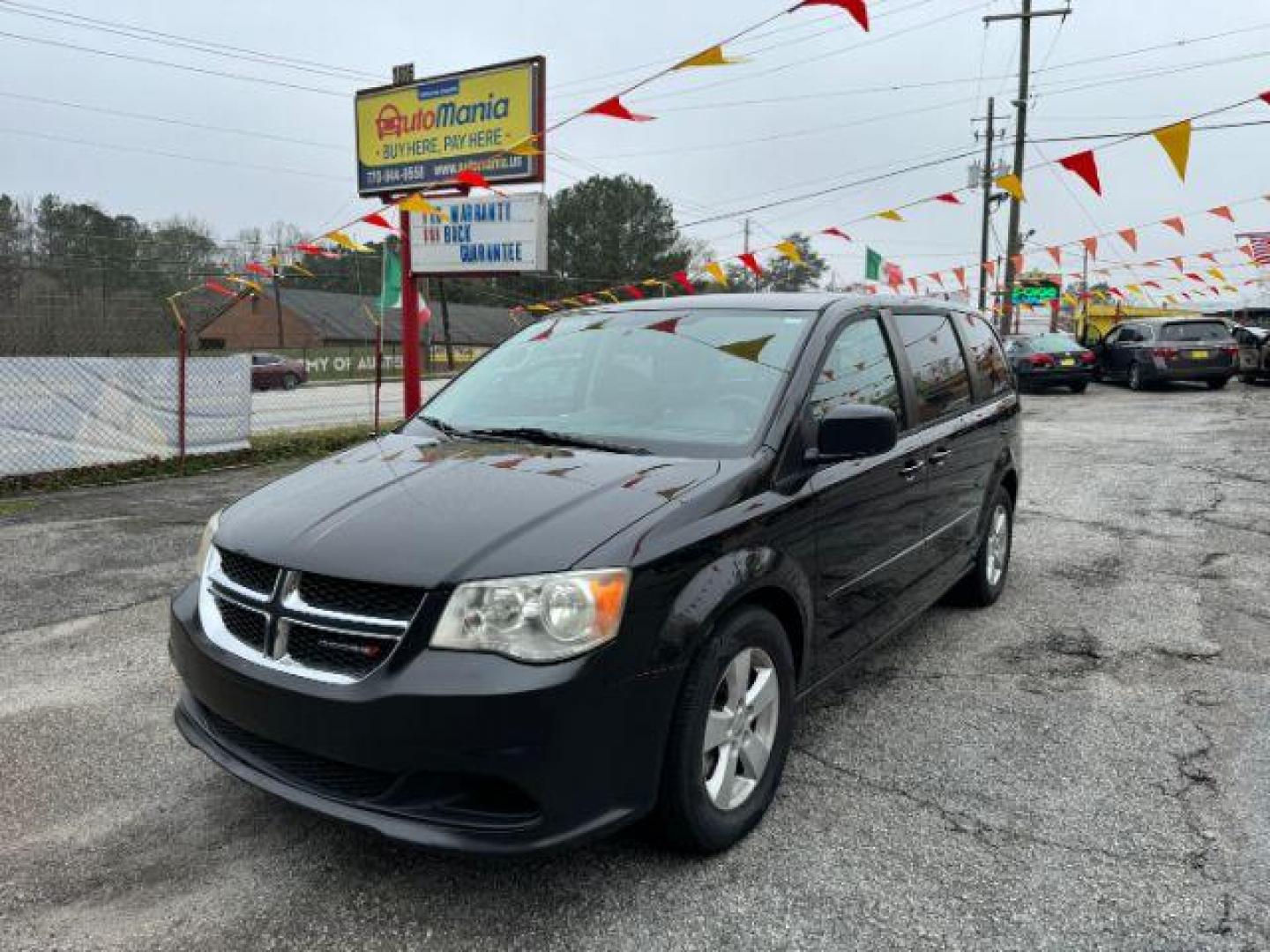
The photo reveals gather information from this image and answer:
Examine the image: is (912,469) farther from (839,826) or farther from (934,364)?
(839,826)

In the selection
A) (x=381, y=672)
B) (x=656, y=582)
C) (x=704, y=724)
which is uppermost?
(x=656, y=582)

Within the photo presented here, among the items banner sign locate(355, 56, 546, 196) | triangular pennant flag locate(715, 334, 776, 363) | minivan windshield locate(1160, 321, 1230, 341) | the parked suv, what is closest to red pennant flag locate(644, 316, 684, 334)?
triangular pennant flag locate(715, 334, 776, 363)

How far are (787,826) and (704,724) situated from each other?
632 mm

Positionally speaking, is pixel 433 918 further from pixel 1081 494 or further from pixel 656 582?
pixel 1081 494

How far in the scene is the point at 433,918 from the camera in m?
2.53

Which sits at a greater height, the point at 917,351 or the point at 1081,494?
the point at 917,351

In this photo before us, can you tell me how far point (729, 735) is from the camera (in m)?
2.81

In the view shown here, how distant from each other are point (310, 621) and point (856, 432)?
69.4 inches

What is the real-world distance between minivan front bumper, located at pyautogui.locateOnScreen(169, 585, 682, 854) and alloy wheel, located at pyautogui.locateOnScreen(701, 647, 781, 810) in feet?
0.89

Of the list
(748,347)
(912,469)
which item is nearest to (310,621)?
(748,347)

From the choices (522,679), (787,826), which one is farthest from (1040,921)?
(522,679)

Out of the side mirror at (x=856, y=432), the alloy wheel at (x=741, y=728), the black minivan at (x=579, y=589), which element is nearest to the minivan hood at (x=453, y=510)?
the black minivan at (x=579, y=589)

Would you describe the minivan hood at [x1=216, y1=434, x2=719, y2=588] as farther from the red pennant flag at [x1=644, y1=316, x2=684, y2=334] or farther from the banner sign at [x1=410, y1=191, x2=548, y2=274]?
the banner sign at [x1=410, y1=191, x2=548, y2=274]

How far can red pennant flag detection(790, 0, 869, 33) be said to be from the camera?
6.39 meters
